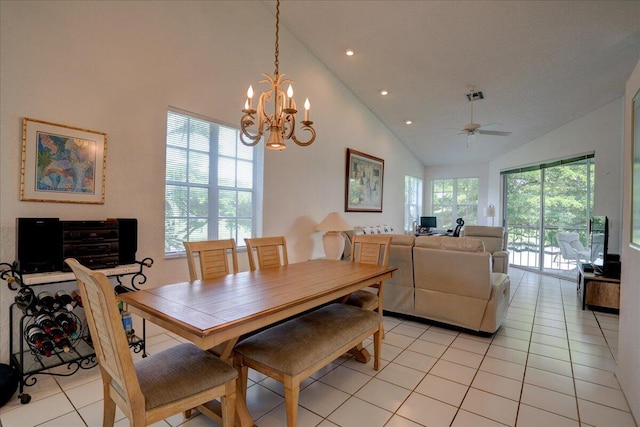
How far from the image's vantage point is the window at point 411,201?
8.52m

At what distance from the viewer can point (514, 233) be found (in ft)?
23.8

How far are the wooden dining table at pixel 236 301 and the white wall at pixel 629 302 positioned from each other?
1.65 metres

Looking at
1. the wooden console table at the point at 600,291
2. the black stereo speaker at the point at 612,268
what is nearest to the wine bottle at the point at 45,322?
the wooden console table at the point at 600,291

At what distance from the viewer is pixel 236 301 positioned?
1743mm

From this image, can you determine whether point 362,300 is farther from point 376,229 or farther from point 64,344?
point 376,229

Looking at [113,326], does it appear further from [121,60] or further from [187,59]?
[187,59]

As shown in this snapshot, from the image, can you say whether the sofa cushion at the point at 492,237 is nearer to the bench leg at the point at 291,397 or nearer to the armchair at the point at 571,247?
the armchair at the point at 571,247

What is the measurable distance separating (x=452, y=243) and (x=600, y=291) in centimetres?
252

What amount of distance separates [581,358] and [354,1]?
4310 mm

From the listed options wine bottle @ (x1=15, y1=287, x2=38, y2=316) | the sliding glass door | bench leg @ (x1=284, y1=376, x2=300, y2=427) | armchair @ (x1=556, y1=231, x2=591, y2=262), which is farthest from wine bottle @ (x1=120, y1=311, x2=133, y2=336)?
the sliding glass door

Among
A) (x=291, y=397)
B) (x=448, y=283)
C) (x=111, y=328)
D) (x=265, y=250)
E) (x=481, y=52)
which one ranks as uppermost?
(x=481, y=52)

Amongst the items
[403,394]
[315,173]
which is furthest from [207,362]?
[315,173]

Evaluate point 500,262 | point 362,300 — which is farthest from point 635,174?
point 500,262

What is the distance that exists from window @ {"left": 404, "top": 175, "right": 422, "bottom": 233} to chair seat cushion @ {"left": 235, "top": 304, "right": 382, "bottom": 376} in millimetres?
6429
